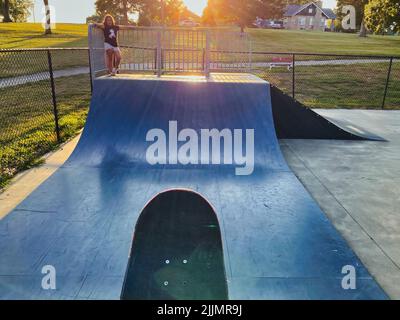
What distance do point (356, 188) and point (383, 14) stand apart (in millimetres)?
24641

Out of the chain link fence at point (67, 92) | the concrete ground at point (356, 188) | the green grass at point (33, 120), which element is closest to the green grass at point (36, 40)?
the chain link fence at point (67, 92)

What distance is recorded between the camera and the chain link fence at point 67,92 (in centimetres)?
786

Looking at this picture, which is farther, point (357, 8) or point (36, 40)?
point (357, 8)

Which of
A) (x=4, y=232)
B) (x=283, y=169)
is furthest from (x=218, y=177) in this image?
(x=4, y=232)

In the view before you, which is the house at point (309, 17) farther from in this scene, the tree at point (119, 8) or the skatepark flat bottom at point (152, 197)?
the skatepark flat bottom at point (152, 197)

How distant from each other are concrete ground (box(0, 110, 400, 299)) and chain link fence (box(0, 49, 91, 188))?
0.58 m

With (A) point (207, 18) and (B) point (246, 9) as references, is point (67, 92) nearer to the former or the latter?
(B) point (246, 9)

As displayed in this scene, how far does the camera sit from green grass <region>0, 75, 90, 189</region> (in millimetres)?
6797

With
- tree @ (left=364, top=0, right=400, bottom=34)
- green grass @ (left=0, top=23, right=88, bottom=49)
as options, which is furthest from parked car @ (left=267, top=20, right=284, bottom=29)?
tree @ (left=364, top=0, right=400, bottom=34)

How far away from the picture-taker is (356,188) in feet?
18.4

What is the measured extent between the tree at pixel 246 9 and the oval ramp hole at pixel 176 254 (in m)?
50.9

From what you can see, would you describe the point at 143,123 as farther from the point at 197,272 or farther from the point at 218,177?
the point at 197,272
